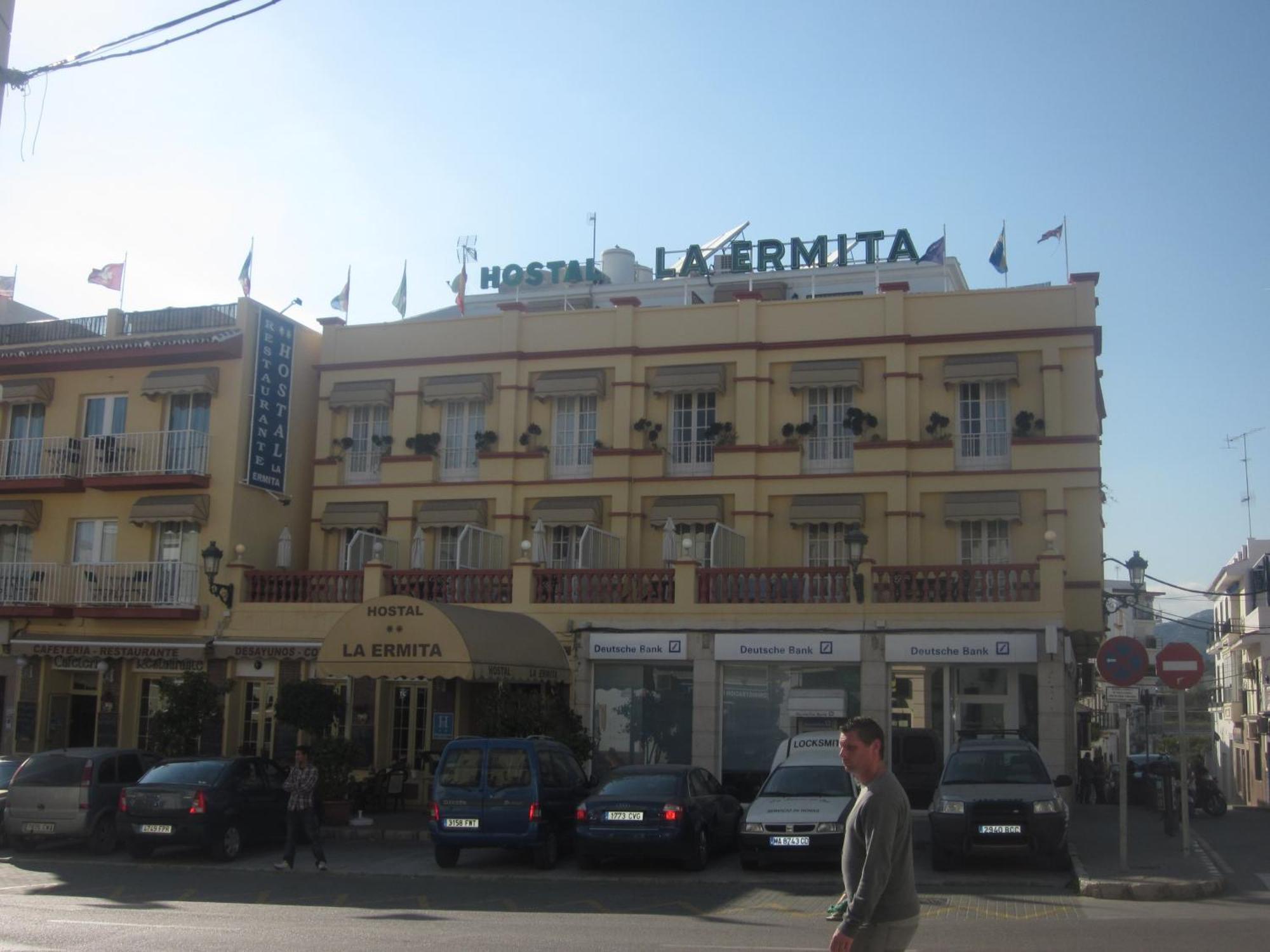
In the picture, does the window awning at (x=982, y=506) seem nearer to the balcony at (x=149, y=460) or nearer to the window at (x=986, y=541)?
the window at (x=986, y=541)

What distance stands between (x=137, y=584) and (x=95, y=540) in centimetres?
256

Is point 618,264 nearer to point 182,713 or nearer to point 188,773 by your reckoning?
point 182,713

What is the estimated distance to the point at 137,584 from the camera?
30422 millimetres

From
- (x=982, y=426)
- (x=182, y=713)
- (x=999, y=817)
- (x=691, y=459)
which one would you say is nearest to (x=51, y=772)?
(x=182, y=713)

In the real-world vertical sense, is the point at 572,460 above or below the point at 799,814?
above

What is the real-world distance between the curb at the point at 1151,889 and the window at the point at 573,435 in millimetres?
17552

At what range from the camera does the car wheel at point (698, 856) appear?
60.4 feet

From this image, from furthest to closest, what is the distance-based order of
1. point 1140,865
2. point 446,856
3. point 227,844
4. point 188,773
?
point 188,773 → point 227,844 → point 446,856 → point 1140,865

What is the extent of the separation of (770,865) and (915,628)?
7.41 meters

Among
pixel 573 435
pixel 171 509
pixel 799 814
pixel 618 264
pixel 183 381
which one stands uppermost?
pixel 618 264

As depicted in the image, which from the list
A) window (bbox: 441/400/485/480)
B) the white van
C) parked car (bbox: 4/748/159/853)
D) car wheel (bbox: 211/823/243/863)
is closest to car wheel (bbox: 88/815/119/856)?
parked car (bbox: 4/748/159/853)

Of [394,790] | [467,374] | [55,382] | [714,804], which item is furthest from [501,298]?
[714,804]

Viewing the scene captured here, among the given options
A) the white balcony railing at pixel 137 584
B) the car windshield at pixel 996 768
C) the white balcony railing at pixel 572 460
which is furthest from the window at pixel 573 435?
the car windshield at pixel 996 768

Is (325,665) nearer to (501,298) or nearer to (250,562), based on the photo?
(250,562)
